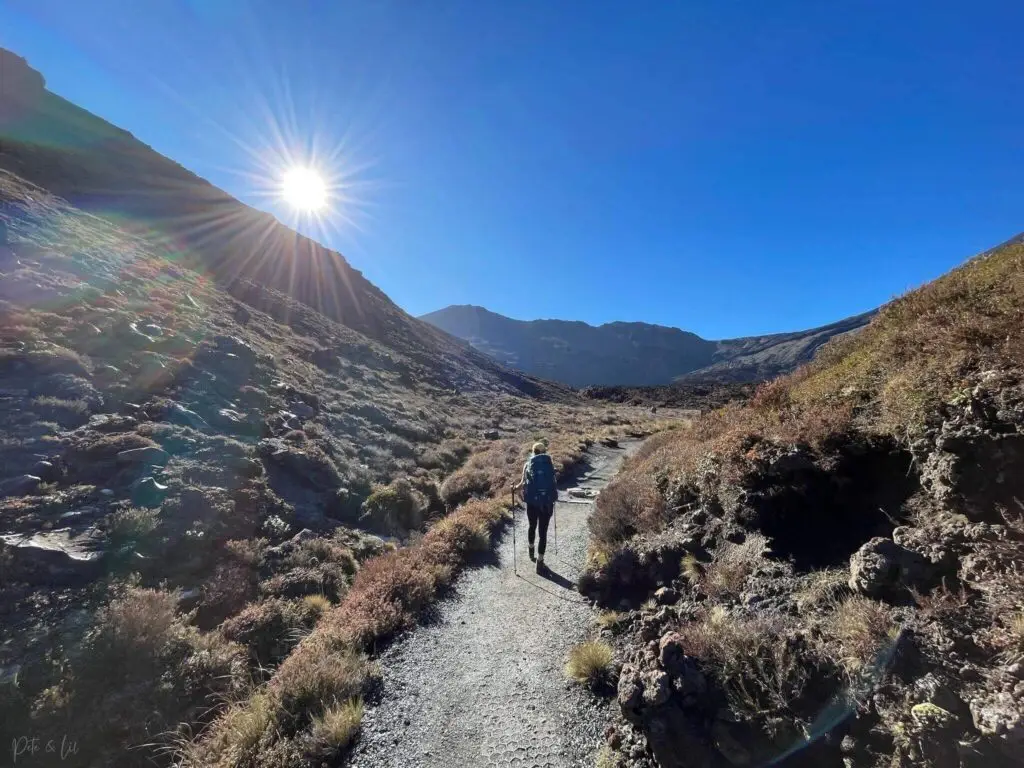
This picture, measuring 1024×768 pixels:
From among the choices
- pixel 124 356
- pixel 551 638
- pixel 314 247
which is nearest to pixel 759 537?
pixel 551 638

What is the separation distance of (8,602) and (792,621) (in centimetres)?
1086

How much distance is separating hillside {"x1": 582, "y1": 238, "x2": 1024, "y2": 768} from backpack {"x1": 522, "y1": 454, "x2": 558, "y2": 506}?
1.90 m

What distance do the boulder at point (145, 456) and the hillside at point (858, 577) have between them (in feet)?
35.7

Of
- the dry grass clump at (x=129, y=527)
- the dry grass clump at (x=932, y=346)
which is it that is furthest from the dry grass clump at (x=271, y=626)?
the dry grass clump at (x=932, y=346)

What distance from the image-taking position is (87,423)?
11266 mm

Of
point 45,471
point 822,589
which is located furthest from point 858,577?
point 45,471

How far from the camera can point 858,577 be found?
166 inches

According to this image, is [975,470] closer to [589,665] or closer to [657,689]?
[657,689]

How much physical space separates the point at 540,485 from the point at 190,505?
8047 mm

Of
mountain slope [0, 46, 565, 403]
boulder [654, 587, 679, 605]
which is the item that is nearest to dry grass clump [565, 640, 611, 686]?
boulder [654, 587, 679, 605]

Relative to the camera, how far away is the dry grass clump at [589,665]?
557cm

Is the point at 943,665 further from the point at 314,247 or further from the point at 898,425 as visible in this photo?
the point at 314,247

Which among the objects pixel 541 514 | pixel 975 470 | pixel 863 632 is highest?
pixel 975 470

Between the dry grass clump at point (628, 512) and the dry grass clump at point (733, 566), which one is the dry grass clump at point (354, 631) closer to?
the dry grass clump at point (628, 512)
